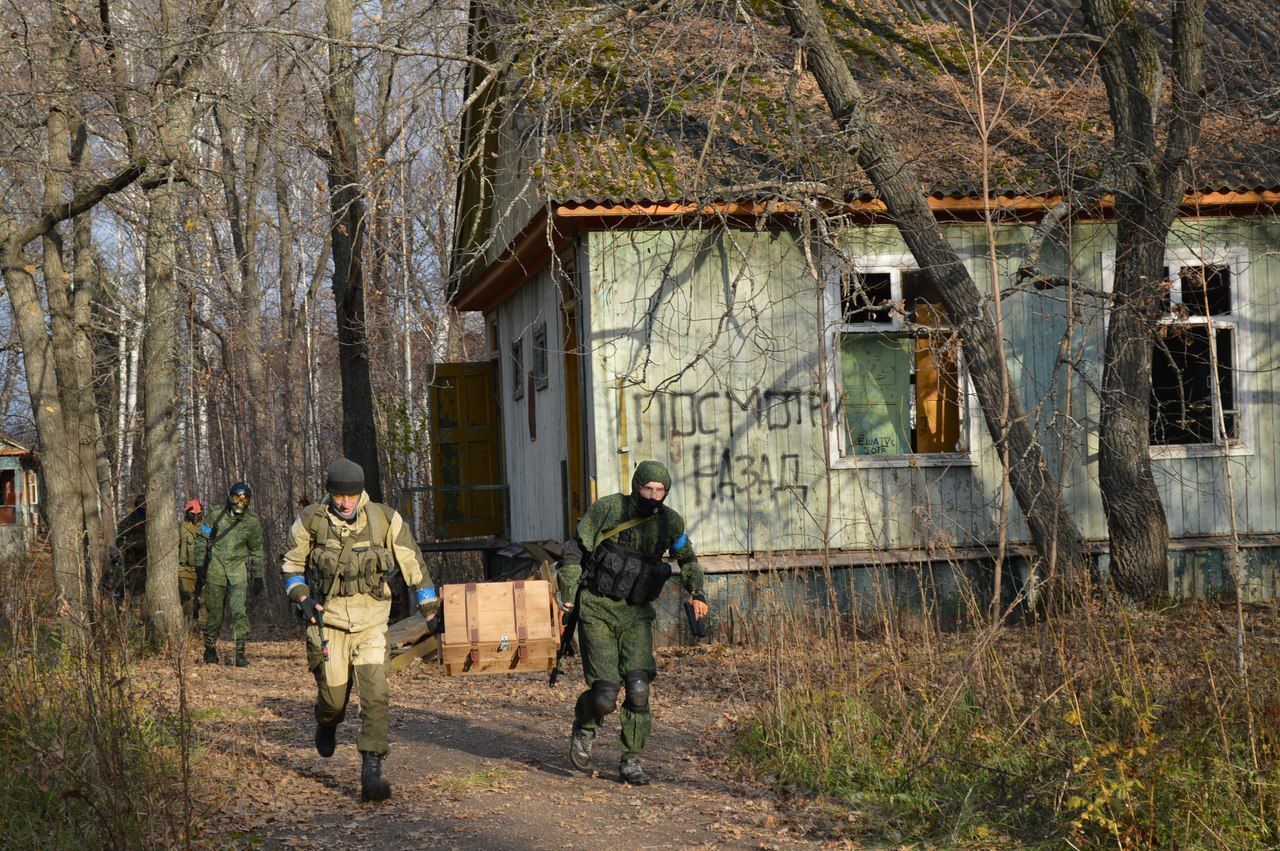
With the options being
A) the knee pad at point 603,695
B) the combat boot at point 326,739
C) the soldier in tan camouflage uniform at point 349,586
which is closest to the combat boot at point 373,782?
the soldier in tan camouflage uniform at point 349,586

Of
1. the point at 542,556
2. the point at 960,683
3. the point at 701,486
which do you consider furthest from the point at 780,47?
the point at 960,683

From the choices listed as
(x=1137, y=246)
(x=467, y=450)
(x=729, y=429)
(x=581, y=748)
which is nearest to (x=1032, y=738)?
(x=581, y=748)

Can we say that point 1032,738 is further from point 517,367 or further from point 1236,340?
point 517,367

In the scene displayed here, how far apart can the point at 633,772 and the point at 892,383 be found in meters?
6.45

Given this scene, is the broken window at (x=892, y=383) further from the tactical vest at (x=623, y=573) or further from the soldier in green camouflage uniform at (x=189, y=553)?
the soldier in green camouflage uniform at (x=189, y=553)

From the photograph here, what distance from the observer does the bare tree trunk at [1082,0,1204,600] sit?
437 inches

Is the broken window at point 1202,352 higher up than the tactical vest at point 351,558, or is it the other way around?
the broken window at point 1202,352

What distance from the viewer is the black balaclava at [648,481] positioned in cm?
782

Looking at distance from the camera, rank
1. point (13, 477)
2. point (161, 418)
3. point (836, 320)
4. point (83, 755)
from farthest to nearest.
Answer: point (13, 477), point (161, 418), point (836, 320), point (83, 755)

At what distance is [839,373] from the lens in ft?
42.3

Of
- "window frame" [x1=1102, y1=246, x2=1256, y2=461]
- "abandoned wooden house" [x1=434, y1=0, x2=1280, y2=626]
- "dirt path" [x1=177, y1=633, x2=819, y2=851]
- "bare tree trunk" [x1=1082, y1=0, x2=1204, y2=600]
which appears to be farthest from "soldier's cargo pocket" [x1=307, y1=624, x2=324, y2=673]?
"window frame" [x1=1102, y1=246, x2=1256, y2=461]

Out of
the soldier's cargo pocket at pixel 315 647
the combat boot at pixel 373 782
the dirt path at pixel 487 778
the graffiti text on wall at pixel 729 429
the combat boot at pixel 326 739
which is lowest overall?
the dirt path at pixel 487 778

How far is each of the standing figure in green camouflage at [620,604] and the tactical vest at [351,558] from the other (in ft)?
3.51

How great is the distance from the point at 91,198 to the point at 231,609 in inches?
190
